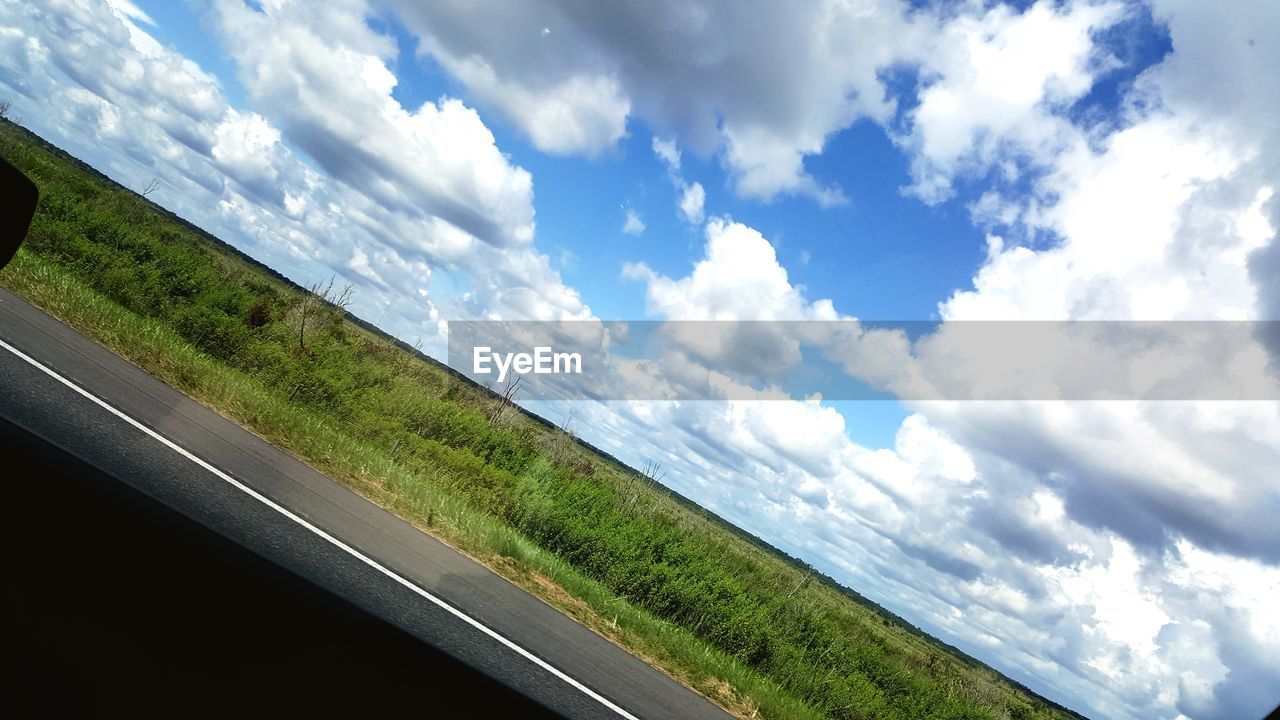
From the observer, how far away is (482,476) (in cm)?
1270

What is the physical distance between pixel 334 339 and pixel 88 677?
17.6 m

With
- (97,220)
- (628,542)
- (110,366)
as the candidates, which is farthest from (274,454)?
(97,220)

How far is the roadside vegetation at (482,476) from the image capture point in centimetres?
923

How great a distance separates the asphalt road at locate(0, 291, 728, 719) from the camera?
18.2 ft

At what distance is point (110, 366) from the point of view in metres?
9.29

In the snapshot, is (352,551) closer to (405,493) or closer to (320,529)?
(320,529)

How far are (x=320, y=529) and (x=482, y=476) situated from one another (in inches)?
243

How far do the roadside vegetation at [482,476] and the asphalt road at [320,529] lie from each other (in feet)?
2.89

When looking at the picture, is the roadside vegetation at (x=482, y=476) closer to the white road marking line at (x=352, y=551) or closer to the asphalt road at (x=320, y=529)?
the asphalt road at (x=320, y=529)

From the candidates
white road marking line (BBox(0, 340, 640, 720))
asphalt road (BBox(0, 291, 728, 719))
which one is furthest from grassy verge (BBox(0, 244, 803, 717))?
white road marking line (BBox(0, 340, 640, 720))

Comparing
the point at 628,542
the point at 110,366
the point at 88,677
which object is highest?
the point at 88,677

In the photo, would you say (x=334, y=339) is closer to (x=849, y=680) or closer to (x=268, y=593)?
(x=849, y=680)

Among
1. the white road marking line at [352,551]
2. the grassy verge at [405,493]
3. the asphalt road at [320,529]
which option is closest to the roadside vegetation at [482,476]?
the grassy verge at [405,493]

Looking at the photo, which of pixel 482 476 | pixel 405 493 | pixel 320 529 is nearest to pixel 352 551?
pixel 320 529
